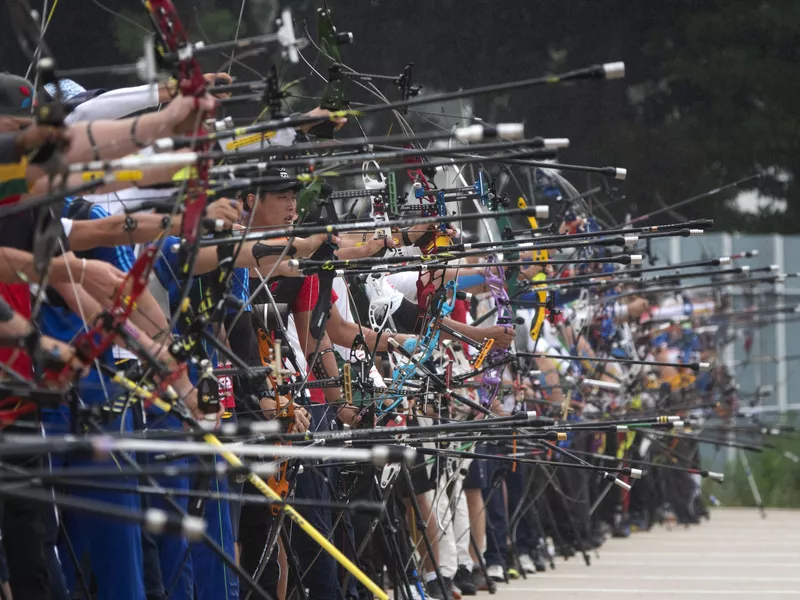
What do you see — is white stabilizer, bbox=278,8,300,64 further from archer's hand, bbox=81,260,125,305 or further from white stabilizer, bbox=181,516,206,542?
white stabilizer, bbox=181,516,206,542

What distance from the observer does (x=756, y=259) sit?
65.6ft

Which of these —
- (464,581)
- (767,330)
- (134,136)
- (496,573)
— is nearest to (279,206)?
(134,136)

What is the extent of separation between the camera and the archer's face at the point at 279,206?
5.79 m

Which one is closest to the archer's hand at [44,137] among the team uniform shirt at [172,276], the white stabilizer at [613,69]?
the white stabilizer at [613,69]

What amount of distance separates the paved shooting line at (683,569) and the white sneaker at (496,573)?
0.08 metres

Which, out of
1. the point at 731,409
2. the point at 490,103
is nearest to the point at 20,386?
the point at 490,103

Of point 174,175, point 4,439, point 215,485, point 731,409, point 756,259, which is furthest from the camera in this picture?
point 756,259

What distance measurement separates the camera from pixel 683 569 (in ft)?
32.9

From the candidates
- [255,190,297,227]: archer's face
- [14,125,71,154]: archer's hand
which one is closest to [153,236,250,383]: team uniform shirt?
[255,190,297,227]: archer's face

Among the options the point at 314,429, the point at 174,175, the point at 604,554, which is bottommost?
the point at 604,554

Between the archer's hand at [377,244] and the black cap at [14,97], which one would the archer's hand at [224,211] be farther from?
the archer's hand at [377,244]

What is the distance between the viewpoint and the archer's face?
19.0 feet

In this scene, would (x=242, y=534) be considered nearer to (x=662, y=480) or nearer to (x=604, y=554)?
(x=604, y=554)

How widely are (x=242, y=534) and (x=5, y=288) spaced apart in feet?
6.28
